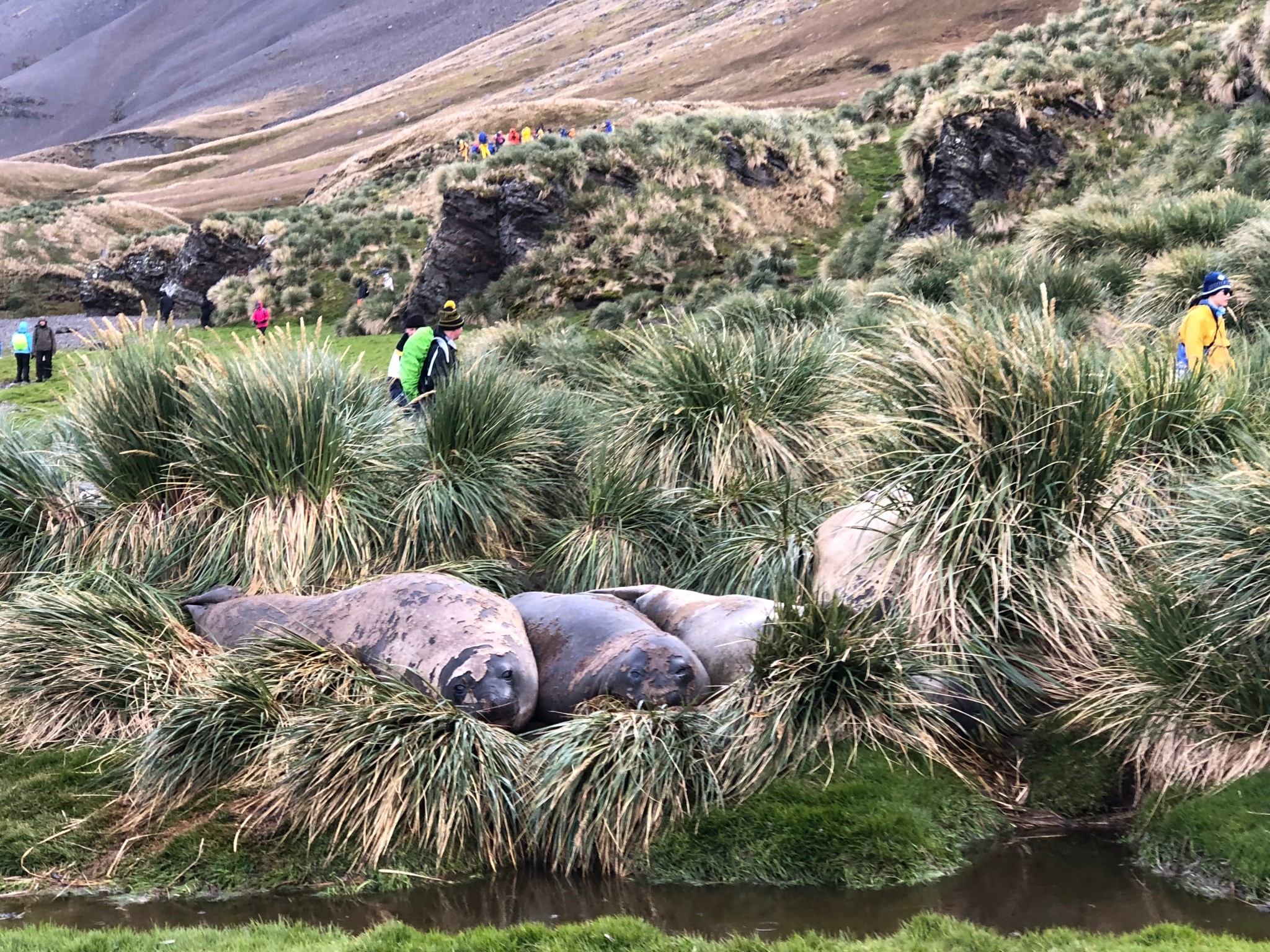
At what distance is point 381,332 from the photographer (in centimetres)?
2544

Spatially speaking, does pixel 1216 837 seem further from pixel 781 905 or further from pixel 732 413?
pixel 732 413

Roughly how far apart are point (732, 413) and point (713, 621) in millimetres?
2404

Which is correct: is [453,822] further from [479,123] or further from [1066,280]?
[479,123]

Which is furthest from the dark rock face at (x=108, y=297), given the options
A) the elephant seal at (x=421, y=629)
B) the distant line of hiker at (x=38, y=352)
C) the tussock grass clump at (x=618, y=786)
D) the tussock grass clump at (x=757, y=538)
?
the tussock grass clump at (x=618, y=786)

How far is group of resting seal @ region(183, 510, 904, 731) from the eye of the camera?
6.55m

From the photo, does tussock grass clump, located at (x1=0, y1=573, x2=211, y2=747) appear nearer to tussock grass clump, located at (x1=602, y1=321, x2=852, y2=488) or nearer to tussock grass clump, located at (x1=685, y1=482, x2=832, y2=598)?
tussock grass clump, located at (x1=685, y1=482, x2=832, y2=598)

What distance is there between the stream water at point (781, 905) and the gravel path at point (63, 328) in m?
26.4

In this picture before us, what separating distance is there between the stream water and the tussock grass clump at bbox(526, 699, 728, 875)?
0.17 m

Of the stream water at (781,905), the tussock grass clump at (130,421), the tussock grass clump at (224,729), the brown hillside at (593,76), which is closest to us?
the stream water at (781,905)

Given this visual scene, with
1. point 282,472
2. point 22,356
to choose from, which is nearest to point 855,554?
point 282,472

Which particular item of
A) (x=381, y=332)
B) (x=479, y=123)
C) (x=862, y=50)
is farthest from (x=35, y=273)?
(x=862, y=50)

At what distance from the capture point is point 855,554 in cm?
697

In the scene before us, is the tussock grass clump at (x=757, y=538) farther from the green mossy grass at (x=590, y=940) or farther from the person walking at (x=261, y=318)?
the person walking at (x=261, y=318)

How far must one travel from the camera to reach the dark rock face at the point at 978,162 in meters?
21.3
